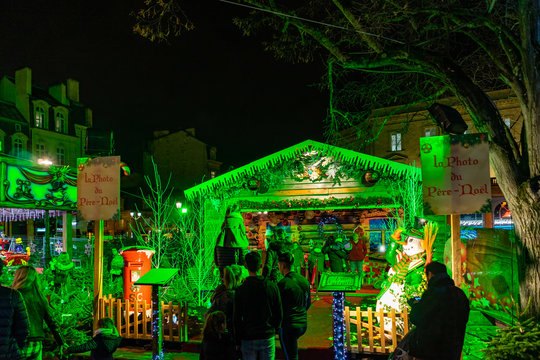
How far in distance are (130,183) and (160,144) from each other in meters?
6.21

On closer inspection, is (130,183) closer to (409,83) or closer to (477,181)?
(409,83)

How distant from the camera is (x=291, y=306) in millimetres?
4957

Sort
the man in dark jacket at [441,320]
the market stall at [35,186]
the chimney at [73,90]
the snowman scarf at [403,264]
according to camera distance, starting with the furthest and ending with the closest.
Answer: the chimney at [73,90], the market stall at [35,186], the snowman scarf at [403,264], the man in dark jacket at [441,320]

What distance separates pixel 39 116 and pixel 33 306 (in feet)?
104

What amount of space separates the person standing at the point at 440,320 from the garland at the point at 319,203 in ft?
25.4

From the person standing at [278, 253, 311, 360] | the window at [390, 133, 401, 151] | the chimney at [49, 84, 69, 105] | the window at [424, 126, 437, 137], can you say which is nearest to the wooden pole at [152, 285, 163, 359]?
the person standing at [278, 253, 311, 360]

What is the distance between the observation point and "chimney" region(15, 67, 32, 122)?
30688 millimetres

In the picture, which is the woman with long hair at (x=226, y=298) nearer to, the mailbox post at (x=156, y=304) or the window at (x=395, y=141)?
the mailbox post at (x=156, y=304)

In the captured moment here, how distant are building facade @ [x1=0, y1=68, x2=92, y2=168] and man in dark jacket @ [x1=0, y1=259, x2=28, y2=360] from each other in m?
28.3

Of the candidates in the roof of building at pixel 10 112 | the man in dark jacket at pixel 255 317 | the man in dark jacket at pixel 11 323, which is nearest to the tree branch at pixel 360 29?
the man in dark jacket at pixel 255 317

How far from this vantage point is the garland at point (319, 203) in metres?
11.8

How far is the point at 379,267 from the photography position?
526 inches

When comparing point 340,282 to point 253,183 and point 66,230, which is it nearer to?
point 253,183

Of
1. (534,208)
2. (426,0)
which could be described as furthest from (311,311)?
(426,0)
